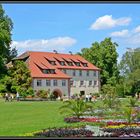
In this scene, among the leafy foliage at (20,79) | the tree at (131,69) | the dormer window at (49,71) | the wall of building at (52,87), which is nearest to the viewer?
the leafy foliage at (20,79)

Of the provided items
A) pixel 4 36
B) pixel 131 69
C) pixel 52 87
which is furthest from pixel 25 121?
pixel 131 69

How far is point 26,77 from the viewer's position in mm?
58125

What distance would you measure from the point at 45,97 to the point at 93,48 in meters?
20.0

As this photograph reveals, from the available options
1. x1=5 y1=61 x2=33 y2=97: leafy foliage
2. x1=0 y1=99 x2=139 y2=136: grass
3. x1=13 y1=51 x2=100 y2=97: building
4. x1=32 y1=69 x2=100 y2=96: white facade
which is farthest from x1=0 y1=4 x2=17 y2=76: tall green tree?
x1=0 y1=99 x2=139 y2=136: grass

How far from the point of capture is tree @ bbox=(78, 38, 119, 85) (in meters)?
71.9

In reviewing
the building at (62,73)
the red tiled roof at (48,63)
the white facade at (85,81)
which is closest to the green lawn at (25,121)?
the building at (62,73)

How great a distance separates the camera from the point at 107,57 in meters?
72.0

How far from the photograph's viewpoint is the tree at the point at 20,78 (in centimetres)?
5523

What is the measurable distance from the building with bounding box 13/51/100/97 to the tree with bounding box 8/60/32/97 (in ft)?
17.6

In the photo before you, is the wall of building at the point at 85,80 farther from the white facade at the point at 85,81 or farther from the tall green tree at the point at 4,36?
the tall green tree at the point at 4,36

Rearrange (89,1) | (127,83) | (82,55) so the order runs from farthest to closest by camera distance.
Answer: (82,55), (127,83), (89,1)

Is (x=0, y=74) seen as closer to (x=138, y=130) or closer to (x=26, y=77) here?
(x=26, y=77)

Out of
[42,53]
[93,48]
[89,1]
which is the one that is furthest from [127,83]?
[89,1]

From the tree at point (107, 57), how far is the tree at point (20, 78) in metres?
17.9
